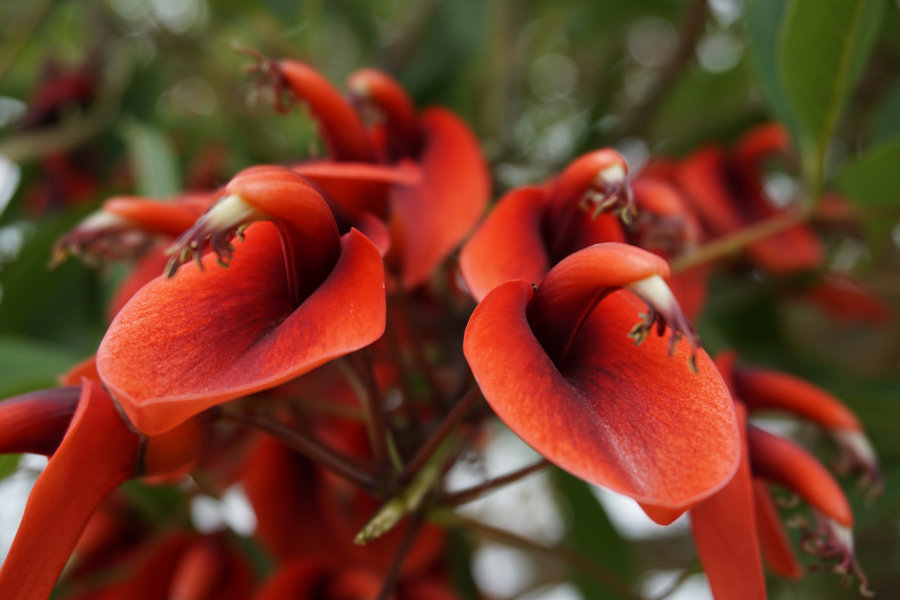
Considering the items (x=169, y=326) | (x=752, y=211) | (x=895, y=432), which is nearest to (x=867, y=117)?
(x=752, y=211)

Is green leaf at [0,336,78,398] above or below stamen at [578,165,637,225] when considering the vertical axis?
below

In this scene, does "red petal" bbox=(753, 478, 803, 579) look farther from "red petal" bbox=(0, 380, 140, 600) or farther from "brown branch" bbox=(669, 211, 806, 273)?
"red petal" bbox=(0, 380, 140, 600)

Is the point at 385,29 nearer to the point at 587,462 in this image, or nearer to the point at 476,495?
the point at 476,495

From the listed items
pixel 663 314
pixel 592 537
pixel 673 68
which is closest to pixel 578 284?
pixel 663 314

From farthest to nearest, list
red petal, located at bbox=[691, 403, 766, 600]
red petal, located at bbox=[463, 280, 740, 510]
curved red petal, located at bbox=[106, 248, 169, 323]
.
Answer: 1. curved red petal, located at bbox=[106, 248, 169, 323]
2. red petal, located at bbox=[691, 403, 766, 600]
3. red petal, located at bbox=[463, 280, 740, 510]

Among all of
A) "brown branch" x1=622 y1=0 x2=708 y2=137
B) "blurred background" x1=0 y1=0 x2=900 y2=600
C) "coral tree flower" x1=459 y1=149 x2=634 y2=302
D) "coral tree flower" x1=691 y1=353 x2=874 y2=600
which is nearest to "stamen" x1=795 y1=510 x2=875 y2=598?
"coral tree flower" x1=691 y1=353 x2=874 y2=600

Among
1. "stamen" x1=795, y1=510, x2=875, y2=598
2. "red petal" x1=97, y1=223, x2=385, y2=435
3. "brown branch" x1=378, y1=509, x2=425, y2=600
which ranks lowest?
"brown branch" x1=378, y1=509, x2=425, y2=600

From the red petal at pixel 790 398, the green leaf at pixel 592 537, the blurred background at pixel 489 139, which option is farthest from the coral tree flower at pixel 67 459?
the green leaf at pixel 592 537
